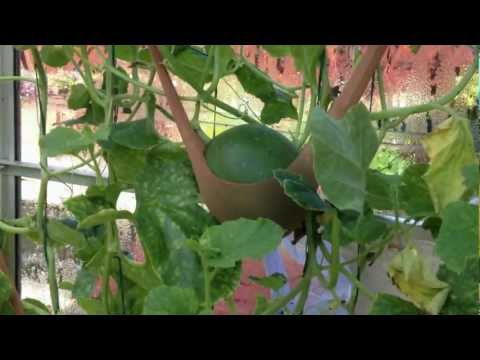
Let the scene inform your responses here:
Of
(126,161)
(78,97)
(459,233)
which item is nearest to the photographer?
(459,233)

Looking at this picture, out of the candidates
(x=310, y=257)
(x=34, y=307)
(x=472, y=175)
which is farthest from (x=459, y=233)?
(x=34, y=307)

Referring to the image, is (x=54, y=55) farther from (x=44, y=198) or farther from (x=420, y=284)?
(x=420, y=284)

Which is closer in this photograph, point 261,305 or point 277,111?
point 261,305

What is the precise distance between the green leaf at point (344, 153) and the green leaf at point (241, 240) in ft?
0.14

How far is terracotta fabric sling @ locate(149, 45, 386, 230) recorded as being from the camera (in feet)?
1.26

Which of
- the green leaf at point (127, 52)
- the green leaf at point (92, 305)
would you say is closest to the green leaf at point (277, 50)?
the green leaf at point (127, 52)

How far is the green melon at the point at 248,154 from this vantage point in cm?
42

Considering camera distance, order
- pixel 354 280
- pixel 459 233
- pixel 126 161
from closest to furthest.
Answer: pixel 459 233 < pixel 354 280 < pixel 126 161

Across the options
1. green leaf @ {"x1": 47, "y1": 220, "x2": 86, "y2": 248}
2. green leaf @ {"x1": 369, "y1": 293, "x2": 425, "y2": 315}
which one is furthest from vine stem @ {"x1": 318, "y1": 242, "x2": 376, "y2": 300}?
green leaf @ {"x1": 47, "y1": 220, "x2": 86, "y2": 248}

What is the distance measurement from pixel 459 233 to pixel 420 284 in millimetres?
54

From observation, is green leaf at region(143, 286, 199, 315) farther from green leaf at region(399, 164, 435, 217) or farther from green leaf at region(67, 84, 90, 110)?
green leaf at region(67, 84, 90, 110)

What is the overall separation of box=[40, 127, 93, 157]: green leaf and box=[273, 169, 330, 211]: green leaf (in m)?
0.18

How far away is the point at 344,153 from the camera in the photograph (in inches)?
13.4
